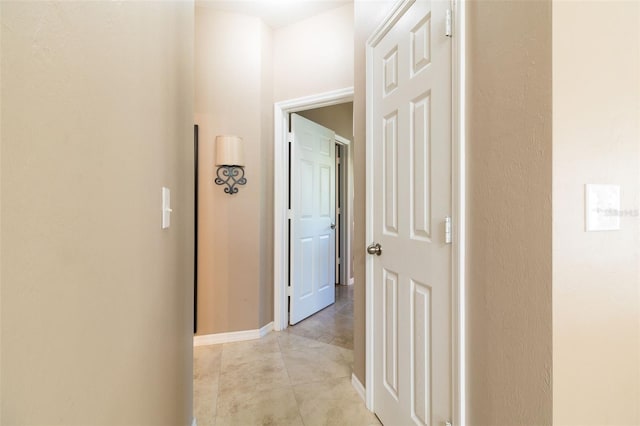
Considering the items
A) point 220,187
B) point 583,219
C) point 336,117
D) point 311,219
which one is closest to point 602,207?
point 583,219

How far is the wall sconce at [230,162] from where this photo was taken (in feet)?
8.75

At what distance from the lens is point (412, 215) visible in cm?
142

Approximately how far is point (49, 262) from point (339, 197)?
14.3 ft

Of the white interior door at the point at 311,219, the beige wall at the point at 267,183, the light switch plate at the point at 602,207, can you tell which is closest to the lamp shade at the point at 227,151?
the beige wall at the point at 267,183

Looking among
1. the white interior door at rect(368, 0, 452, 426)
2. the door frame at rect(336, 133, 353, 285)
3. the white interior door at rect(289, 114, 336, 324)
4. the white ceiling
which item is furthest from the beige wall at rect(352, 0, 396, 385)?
the door frame at rect(336, 133, 353, 285)

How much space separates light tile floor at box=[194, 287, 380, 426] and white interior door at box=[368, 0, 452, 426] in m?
0.32

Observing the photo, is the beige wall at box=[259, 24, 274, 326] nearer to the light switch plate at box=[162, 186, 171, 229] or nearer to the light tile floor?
the light tile floor

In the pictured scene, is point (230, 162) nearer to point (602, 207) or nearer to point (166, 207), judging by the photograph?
point (166, 207)

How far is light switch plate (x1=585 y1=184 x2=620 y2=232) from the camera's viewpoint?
81cm

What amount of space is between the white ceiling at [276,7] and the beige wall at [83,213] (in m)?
1.92

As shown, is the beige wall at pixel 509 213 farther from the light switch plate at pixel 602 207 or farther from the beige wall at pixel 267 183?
the beige wall at pixel 267 183

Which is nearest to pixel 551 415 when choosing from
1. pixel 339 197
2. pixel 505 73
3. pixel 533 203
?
pixel 533 203

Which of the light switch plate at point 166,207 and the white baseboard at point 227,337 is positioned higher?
the light switch plate at point 166,207

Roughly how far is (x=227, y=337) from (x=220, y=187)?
1309 millimetres
